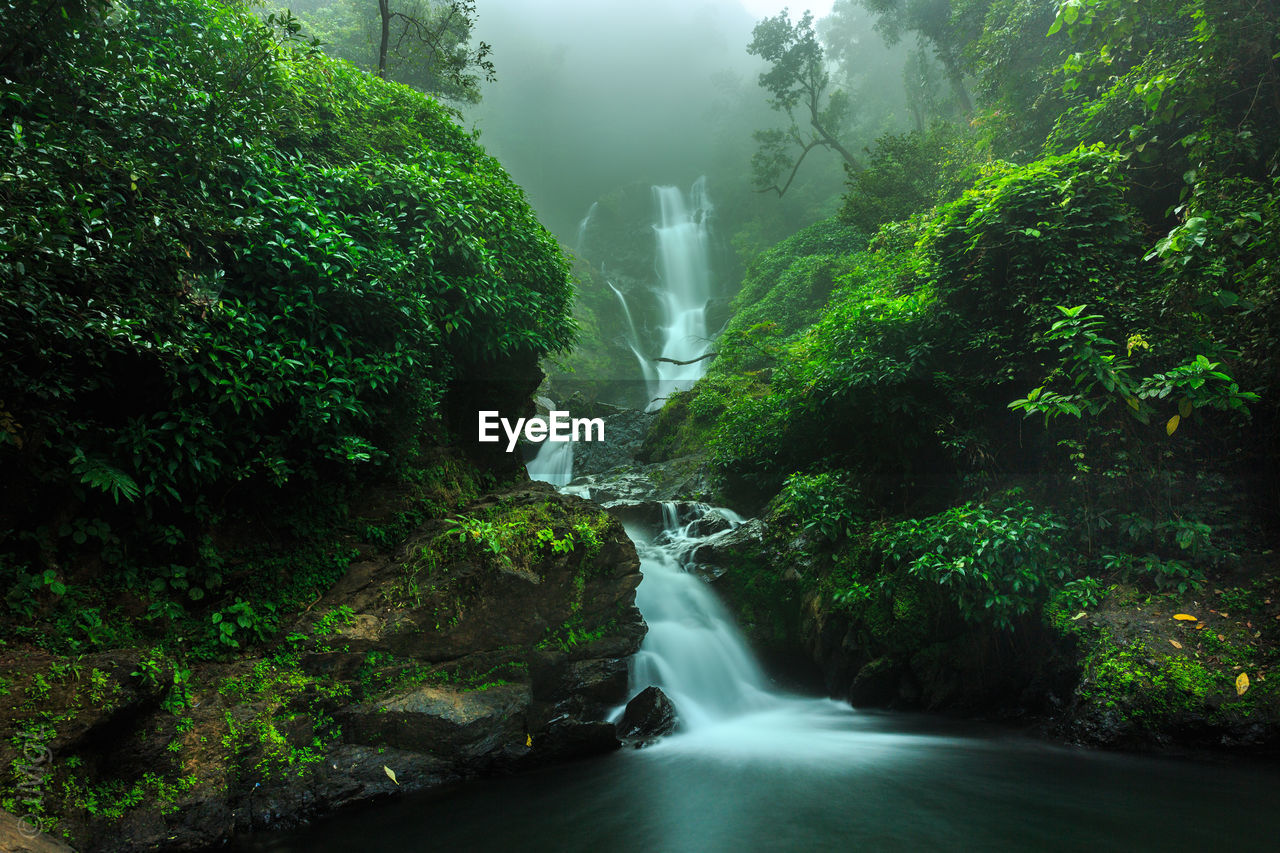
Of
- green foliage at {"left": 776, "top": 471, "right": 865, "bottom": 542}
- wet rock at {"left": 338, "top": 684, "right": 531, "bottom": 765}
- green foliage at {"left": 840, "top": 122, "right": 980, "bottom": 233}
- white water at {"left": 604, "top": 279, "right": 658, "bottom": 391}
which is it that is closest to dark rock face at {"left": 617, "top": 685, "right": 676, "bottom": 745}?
wet rock at {"left": 338, "top": 684, "right": 531, "bottom": 765}

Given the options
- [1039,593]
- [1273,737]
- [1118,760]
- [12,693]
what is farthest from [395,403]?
[1273,737]

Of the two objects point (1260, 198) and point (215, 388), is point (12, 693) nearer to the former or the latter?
point (215, 388)

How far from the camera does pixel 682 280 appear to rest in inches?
1294

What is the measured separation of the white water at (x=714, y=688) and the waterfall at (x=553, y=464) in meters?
8.53

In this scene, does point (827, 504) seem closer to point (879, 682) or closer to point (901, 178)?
point (879, 682)

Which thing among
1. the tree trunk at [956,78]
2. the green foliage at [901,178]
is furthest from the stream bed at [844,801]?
the tree trunk at [956,78]

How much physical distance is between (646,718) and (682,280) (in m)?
28.8

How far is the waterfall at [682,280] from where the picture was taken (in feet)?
87.7

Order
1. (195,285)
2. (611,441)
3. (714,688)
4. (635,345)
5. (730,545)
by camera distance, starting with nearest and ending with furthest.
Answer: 1. (195,285)
2. (714,688)
3. (730,545)
4. (611,441)
5. (635,345)

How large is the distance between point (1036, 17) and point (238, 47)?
48.9 feet

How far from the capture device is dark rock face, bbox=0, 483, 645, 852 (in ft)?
13.5

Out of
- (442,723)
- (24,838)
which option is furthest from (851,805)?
(24,838)

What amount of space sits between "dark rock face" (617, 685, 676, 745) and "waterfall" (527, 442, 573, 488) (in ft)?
36.7

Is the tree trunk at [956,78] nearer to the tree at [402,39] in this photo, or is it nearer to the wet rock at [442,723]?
the tree at [402,39]
